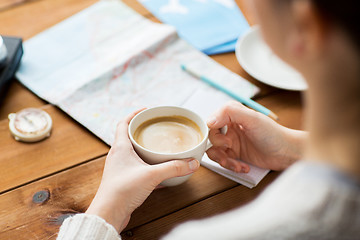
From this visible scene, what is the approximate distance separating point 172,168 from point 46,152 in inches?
11.4

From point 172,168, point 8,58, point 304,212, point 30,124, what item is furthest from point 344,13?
point 8,58

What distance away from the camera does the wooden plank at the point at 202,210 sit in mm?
685

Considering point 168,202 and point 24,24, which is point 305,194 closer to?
point 168,202

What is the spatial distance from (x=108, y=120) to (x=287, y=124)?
14.3 inches

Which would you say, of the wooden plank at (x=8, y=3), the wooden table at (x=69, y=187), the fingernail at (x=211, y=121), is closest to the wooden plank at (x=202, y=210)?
the wooden table at (x=69, y=187)

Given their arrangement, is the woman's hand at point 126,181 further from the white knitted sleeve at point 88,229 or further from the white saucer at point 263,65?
the white saucer at point 263,65

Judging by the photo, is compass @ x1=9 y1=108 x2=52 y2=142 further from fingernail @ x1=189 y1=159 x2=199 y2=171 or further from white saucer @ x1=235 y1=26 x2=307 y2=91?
white saucer @ x1=235 y1=26 x2=307 y2=91

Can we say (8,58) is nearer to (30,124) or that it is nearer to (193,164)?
(30,124)

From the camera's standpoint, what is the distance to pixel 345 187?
37cm

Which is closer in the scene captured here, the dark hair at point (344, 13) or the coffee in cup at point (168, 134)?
the dark hair at point (344, 13)

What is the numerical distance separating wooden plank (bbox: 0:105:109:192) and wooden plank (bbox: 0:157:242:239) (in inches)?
0.9

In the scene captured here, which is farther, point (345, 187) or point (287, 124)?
point (287, 124)

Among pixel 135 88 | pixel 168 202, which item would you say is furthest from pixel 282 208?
pixel 135 88

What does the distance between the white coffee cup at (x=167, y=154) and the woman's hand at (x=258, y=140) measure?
0.12 ft
